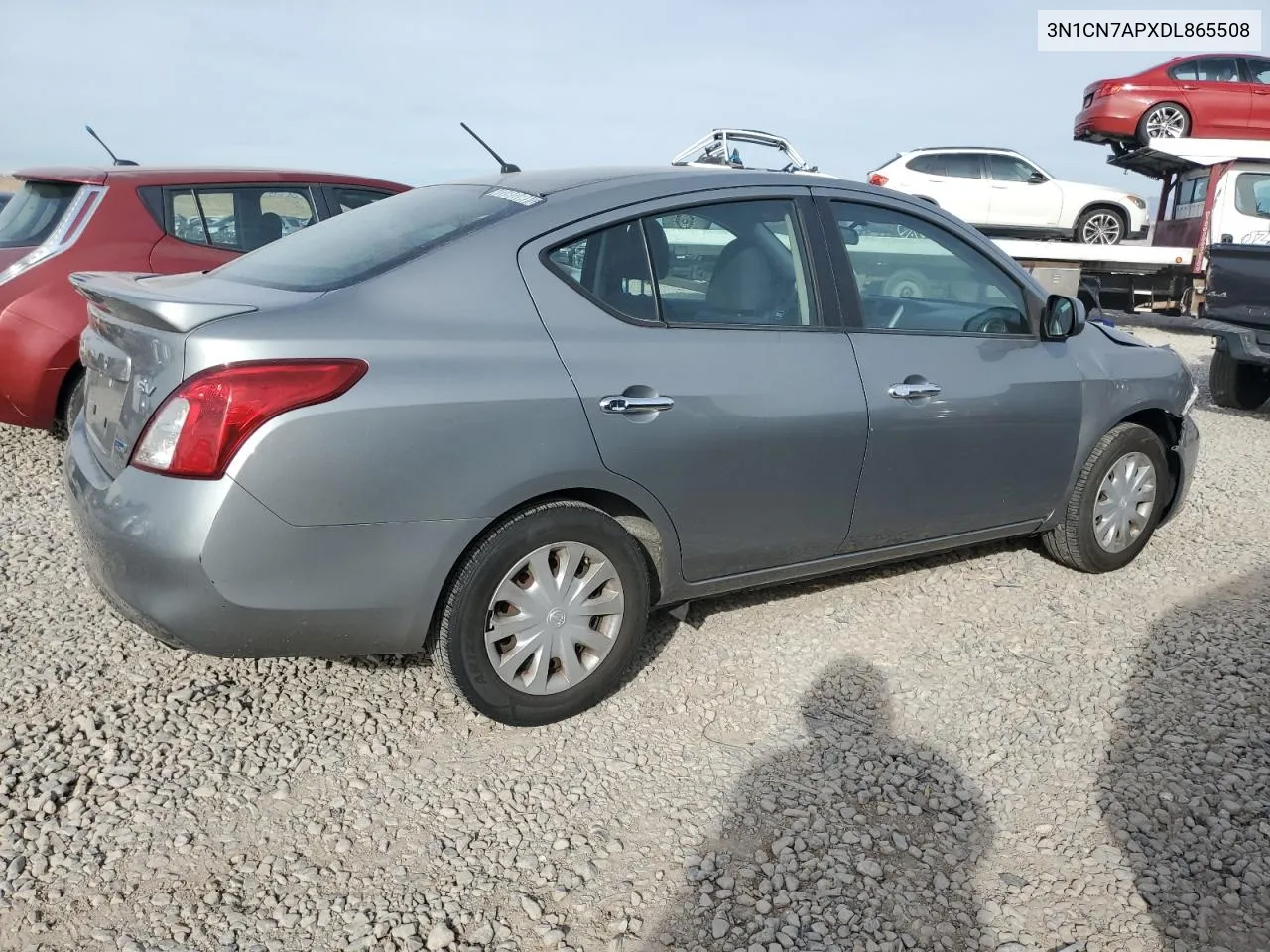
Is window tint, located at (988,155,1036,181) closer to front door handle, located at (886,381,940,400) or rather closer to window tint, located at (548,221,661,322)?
front door handle, located at (886,381,940,400)

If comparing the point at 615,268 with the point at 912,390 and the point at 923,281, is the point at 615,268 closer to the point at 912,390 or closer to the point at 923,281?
the point at 912,390

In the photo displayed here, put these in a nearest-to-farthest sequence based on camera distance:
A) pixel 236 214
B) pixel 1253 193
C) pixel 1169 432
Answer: pixel 1169 432 < pixel 236 214 < pixel 1253 193

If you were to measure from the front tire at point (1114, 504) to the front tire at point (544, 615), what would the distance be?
86.8 inches

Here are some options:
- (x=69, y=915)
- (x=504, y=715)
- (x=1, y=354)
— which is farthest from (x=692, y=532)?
(x=1, y=354)

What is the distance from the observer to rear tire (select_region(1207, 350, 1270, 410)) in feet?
29.8

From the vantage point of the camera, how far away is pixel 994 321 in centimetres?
420

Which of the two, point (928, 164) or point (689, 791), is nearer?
point (689, 791)

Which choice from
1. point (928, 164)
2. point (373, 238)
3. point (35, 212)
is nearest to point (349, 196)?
point (35, 212)

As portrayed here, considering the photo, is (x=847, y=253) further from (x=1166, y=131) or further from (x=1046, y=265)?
(x=1166, y=131)

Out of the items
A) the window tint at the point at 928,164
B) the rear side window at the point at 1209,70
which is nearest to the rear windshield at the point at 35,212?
the window tint at the point at 928,164

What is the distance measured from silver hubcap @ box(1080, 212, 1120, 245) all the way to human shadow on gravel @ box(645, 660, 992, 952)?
47.9ft

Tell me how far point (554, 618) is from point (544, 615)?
0.12 ft

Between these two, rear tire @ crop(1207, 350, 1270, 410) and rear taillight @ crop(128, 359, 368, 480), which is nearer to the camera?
rear taillight @ crop(128, 359, 368, 480)

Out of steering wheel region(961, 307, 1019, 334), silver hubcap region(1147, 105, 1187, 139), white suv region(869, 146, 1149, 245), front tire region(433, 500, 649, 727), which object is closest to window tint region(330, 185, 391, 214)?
steering wheel region(961, 307, 1019, 334)
